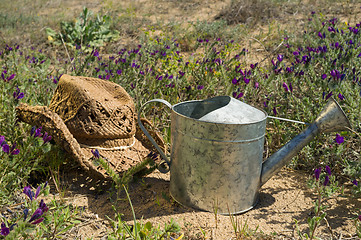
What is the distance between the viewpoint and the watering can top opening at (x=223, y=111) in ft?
6.66

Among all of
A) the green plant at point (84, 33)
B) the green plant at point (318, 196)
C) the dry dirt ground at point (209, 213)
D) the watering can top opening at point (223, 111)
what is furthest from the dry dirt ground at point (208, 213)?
the green plant at point (84, 33)

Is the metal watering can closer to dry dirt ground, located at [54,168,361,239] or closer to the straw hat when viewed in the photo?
dry dirt ground, located at [54,168,361,239]

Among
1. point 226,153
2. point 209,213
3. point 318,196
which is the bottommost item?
point 209,213

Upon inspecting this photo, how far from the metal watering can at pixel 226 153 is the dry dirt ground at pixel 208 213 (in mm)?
91

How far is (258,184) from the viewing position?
2.21 metres

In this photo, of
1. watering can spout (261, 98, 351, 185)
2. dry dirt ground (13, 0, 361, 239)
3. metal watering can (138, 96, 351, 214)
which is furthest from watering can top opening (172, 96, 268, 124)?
dry dirt ground (13, 0, 361, 239)

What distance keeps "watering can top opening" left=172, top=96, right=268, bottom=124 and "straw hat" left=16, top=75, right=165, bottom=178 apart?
455 mm

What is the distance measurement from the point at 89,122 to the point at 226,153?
0.90m

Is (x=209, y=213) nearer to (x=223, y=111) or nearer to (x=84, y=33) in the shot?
(x=223, y=111)

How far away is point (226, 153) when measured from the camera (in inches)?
78.4

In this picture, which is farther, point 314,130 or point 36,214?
point 314,130

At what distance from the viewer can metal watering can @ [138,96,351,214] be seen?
198cm

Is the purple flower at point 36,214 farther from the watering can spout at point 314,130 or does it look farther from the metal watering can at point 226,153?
the watering can spout at point 314,130

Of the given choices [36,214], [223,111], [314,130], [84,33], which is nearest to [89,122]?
[223,111]
